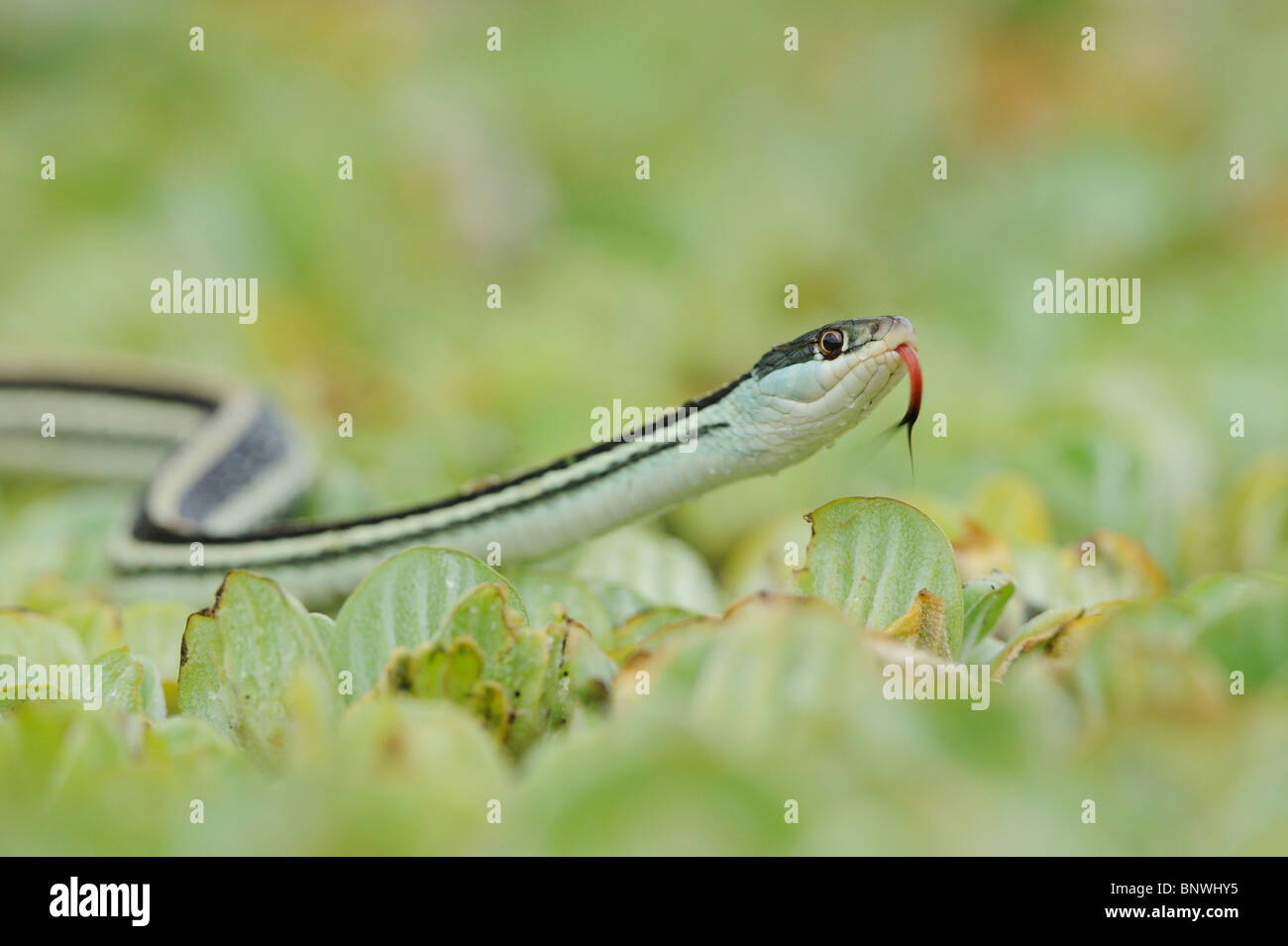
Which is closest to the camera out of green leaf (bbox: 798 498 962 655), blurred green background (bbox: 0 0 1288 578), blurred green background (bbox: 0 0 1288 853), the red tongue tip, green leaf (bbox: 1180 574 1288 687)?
blurred green background (bbox: 0 0 1288 853)

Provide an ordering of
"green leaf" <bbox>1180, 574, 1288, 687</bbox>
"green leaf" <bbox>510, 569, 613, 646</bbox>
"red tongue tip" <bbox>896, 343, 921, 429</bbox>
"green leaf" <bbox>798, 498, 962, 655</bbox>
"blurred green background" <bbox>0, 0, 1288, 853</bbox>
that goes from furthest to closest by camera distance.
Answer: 1. "red tongue tip" <bbox>896, 343, 921, 429</bbox>
2. "green leaf" <bbox>510, 569, 613, 646</bbox>
3. "green leaf" <bbox>798, 498, 962, 655</bbox>
4. "green leaf" <bbox>1180, 574, 1288, 687</bbox>
5. "blurred green background" <bbox>0, 0, 1288, 853</bbox>

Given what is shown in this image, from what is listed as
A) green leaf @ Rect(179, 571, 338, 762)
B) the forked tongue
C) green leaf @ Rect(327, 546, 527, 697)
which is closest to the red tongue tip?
the forked tongue

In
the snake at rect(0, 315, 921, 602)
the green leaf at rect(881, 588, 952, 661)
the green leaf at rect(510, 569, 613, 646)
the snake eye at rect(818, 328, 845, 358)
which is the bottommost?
the green leaf at rect(881, 588, 952, 661)

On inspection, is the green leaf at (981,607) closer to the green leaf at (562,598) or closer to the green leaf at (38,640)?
the green leaf at (562,598)

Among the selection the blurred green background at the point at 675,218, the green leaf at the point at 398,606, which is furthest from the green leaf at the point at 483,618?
the blurred green background at the point at 675,218

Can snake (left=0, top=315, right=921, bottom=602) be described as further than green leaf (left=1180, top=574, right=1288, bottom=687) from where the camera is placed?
Yes

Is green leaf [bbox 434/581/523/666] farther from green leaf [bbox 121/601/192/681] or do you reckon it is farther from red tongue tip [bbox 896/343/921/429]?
red tongue tip [bbox 896/343/921/429]

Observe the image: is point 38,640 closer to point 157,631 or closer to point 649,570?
point 157,631
